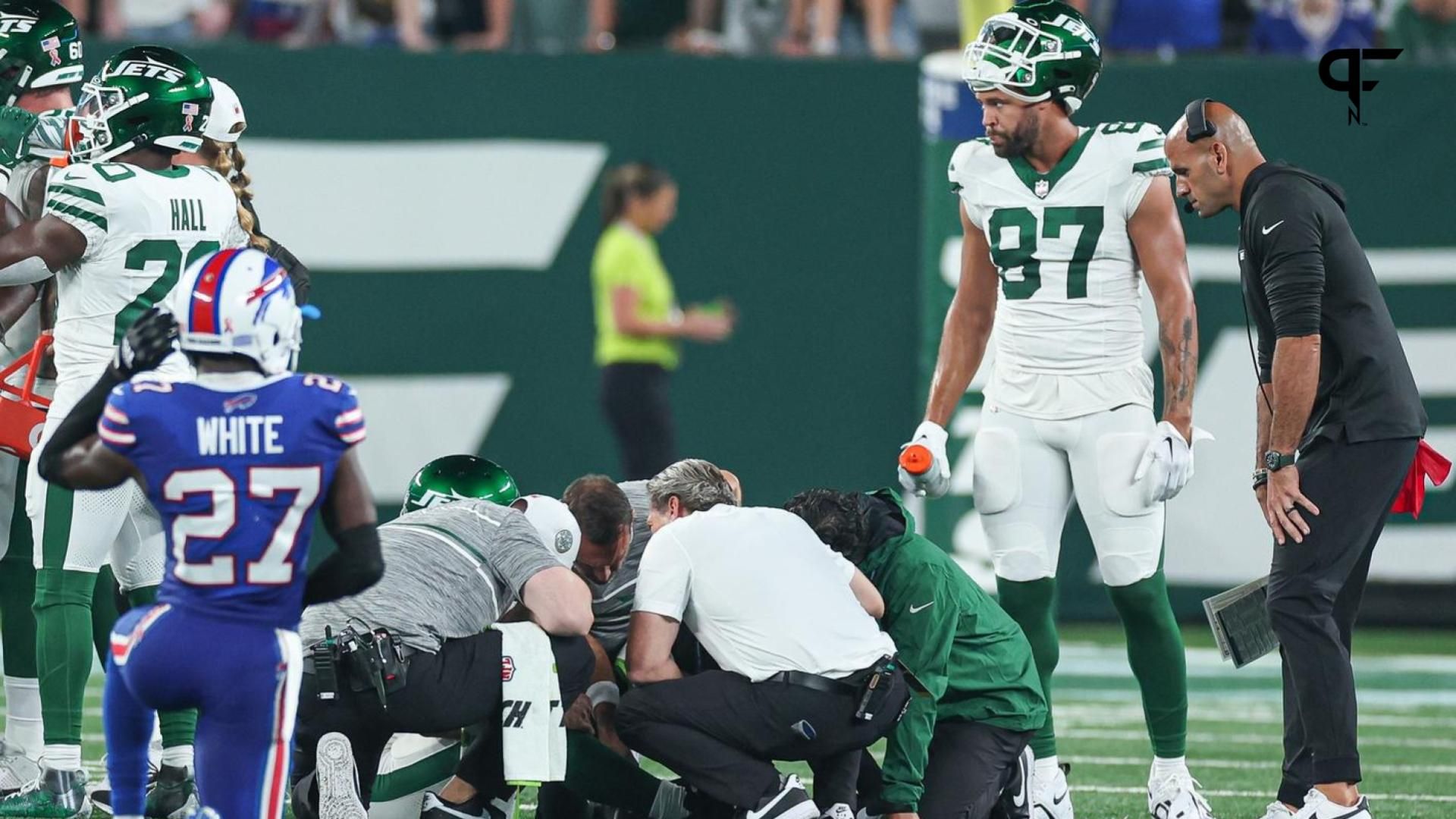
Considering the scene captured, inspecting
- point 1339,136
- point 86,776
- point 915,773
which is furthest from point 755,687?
point 1339,136

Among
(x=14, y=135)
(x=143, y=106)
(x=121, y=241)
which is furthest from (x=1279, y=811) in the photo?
(x=14, y=135)

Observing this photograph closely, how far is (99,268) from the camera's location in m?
5.24

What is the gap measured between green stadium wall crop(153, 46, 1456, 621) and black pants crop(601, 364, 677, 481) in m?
0.26

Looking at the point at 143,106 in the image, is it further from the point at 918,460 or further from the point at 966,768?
the point at 966,768

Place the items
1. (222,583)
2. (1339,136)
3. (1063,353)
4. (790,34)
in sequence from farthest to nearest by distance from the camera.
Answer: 1. (790,34)
2. (1339,136)
3. (1063,353)
4. (222,583)

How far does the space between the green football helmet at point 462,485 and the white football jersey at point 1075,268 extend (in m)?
1.41

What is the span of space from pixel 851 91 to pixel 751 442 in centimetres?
180

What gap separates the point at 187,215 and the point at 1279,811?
3180 mm

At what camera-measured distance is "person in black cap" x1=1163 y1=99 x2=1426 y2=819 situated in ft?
16.3

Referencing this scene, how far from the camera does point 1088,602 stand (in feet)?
33.0

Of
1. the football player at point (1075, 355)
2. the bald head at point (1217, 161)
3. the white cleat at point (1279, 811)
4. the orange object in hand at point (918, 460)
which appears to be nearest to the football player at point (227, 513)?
the orange object in hand at point (918, 460)

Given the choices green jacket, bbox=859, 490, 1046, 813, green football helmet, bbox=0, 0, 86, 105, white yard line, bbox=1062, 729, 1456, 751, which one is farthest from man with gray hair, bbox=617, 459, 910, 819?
white yard line, bbox=1062, 729, 1456, 751

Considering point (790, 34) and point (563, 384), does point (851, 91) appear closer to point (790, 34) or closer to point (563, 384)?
point (790, 34)

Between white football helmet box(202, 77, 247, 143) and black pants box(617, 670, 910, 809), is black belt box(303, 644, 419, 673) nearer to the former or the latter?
black pants box(617, 670, 910, 809)
